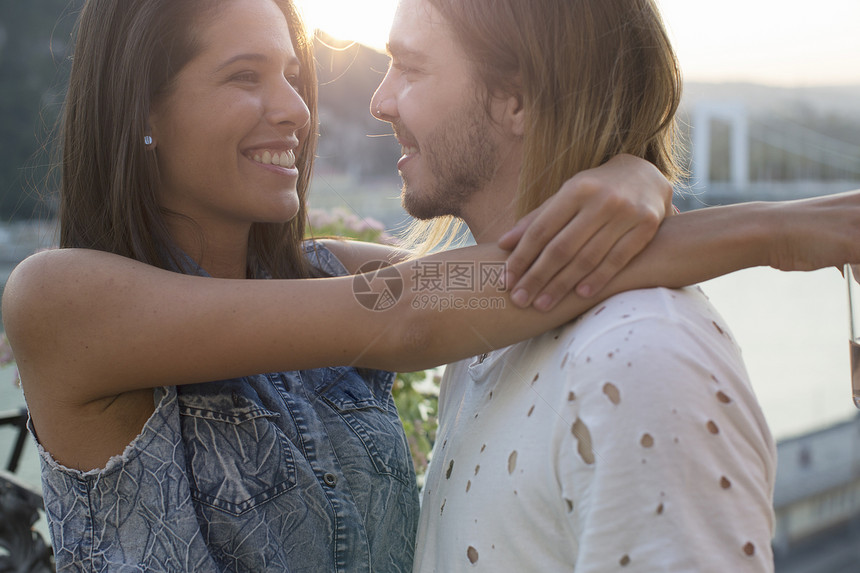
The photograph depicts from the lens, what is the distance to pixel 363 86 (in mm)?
3016

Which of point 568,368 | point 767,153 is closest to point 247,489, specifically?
point 568,368

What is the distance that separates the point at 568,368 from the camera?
0.78 meters

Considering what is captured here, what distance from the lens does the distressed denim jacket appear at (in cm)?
100

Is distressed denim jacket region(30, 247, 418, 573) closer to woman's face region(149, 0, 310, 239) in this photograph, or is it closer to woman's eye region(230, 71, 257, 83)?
woman's face region(149, 0, 310, 239)

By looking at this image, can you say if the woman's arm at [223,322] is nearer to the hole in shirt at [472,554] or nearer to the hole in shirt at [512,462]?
the hole in shirt at [512,462]

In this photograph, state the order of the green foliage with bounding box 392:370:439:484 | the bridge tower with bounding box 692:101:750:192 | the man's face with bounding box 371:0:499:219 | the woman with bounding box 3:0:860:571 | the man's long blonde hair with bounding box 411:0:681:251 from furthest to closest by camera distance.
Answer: the bridge tower with bounding box 692:101:750:192 < the green foliage with bounding box 392:370:439:484 < the man's face with bounding box 371:0:499:219 < the man's long blonde hair with bounding box 411:0:681:251 < the woman with bounding box 3:0:860:571

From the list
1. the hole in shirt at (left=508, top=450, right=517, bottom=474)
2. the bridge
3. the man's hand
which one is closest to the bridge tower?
the bridge

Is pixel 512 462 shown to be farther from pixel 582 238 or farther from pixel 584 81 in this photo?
pixel 584 81

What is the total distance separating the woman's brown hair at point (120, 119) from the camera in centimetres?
114

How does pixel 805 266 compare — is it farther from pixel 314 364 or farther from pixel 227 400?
pixel 227 400

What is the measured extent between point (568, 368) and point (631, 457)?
13 cm

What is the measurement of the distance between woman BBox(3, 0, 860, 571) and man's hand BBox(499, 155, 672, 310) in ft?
0.10

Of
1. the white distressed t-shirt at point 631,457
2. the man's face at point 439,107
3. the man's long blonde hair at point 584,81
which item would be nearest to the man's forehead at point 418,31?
the man's face at point 439,107

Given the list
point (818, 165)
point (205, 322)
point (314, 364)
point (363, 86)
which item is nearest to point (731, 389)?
point (314, 364)
